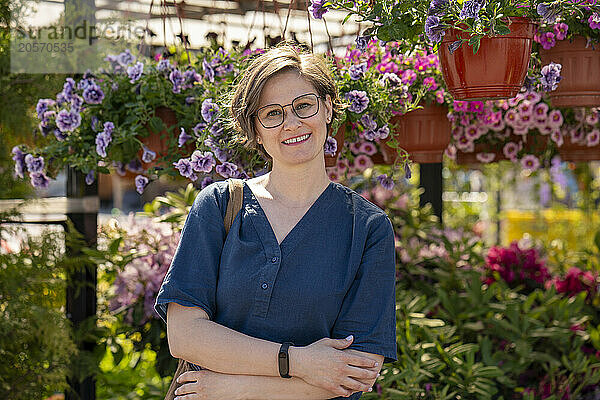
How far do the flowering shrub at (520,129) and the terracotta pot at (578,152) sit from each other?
1.3 inches

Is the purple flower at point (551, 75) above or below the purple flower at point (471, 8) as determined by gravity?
below

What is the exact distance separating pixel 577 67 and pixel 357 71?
0.57 m

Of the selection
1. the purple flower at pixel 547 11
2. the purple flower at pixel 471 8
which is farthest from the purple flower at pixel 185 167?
the purple flower at pixel 547 11

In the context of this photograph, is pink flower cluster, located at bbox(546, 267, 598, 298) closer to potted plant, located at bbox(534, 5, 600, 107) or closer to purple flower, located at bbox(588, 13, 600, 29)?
potted plant, located at bbox(534, 5, 600, 107)

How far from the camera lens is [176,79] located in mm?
2027

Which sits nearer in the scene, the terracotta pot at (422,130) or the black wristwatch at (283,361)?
the black wristwatch at (283,361)

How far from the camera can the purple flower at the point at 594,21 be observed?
1.66 metres

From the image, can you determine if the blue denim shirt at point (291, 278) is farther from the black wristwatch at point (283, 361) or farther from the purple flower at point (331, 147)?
the purple flower at point (331, 147)

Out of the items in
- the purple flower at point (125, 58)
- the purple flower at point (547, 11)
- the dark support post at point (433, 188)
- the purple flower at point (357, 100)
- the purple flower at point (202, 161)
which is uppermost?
→ the purple flower at point (547, 11)

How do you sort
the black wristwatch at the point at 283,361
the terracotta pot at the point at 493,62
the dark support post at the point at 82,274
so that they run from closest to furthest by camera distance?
the black wristwatch at the point at 283,361, the terracotta pot at the point at 493,62, the dark support post at the point at 82,274

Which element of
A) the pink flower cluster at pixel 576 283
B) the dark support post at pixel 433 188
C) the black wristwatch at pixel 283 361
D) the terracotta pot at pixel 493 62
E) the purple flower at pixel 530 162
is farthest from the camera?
the dark support post at pixel 433 188

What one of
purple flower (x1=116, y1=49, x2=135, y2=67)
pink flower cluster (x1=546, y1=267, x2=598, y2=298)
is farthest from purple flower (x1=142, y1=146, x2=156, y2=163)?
pink flower cluster (x1=546, y1=267, x2=598, y2=298)

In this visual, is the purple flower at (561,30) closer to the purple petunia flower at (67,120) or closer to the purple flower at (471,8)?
the purple flower at (471,8)

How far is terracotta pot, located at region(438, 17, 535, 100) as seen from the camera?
1663 mm
